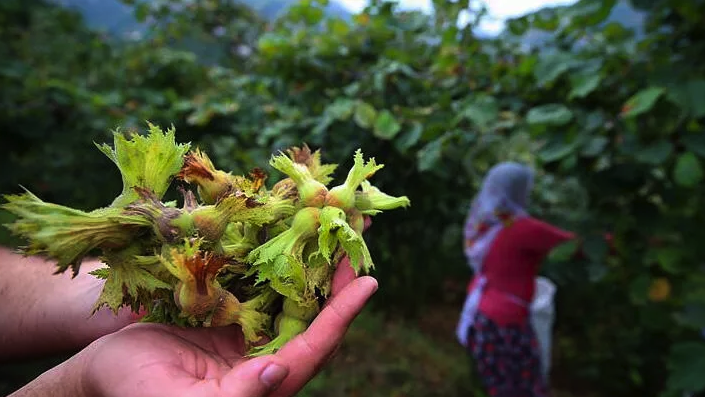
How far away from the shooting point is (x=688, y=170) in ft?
4.52

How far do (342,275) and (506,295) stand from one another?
6.57 feet

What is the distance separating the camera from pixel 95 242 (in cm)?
61

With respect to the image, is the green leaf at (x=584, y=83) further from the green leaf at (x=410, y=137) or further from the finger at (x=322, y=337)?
the finger at (x=322, y=337)

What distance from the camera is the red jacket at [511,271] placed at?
250 centimetres

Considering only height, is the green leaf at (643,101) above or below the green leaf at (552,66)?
below

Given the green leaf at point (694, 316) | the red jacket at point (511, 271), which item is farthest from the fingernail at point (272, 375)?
the red jacket at point (511, 271)

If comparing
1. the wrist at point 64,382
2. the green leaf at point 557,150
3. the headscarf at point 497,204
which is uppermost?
the green leaf at point 557,150

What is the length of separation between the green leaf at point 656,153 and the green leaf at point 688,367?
2.10ft

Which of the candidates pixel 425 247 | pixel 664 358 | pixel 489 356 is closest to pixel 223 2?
pixel 425 247

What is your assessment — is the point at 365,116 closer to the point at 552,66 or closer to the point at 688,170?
the point at 552,66

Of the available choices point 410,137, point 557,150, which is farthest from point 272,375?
point 557,150

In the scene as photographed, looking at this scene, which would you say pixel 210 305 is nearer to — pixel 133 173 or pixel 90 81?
pixel 133 173

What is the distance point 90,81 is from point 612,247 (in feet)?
11.3

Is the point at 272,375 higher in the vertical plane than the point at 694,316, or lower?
higher
